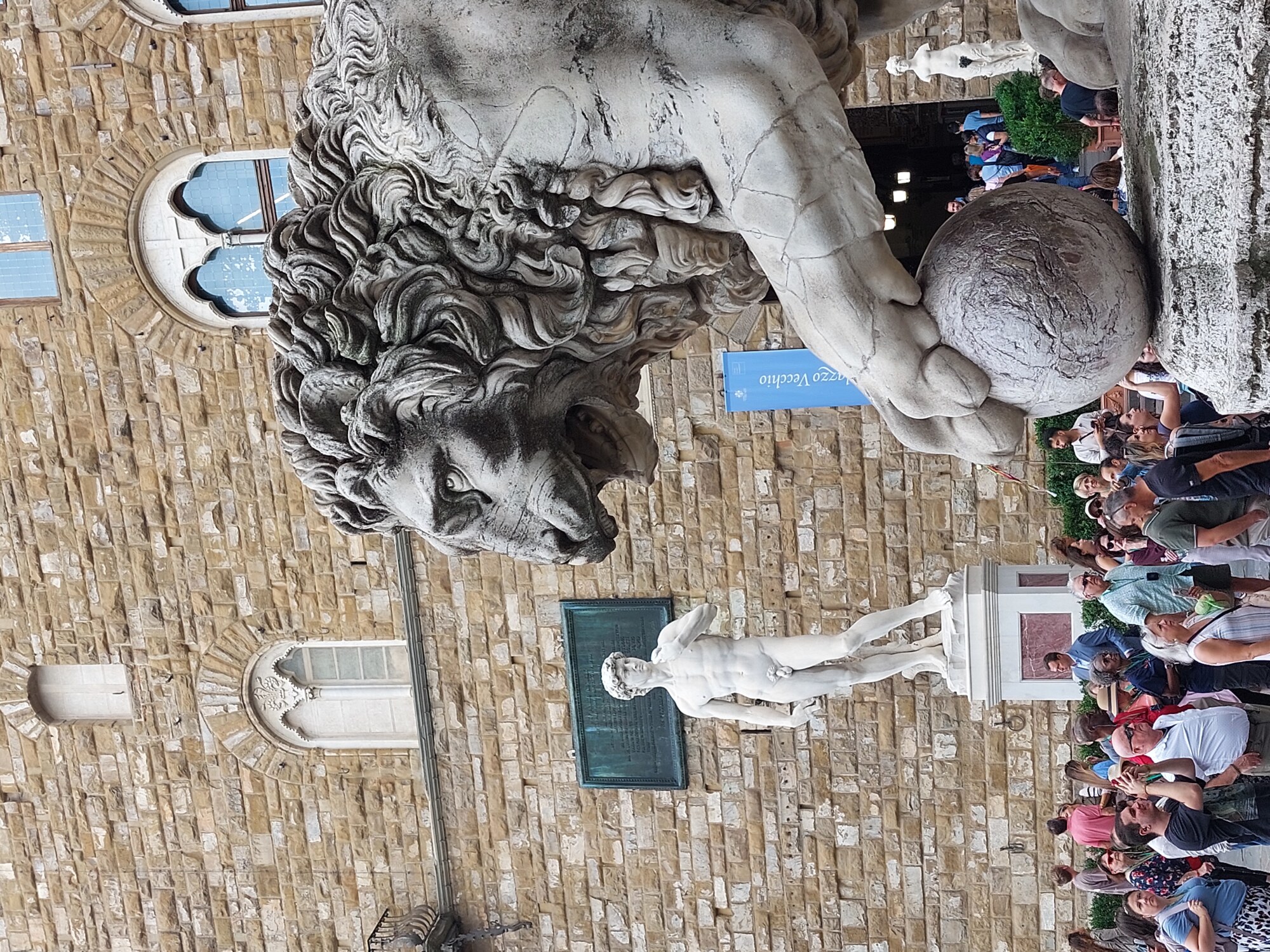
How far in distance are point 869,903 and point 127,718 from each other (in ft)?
16.3

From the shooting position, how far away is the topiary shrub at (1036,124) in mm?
5734

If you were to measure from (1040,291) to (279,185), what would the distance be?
6.44m

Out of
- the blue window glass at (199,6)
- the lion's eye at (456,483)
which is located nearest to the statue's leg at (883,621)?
the lion's eye at (456,483)

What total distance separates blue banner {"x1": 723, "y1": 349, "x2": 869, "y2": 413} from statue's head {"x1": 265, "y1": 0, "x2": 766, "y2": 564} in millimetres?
4667

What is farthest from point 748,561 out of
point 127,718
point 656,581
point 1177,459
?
point 127,718

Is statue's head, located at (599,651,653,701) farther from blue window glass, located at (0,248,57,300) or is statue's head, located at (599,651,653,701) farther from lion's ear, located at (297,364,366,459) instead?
blue window glass, located at (0,248,57,300)

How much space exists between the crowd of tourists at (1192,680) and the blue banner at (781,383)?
7.09 feet

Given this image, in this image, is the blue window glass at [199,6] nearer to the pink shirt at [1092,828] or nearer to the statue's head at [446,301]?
the statue's head at [446,301]

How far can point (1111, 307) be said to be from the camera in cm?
185

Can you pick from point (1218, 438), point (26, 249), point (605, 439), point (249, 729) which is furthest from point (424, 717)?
point (605, 439)

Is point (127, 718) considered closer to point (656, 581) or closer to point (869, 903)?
A: point (656, 581)

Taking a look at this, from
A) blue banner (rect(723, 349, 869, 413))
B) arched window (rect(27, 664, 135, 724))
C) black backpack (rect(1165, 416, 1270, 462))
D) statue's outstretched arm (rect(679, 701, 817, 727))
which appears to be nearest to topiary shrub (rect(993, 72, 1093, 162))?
blue banner (rect(723, 349, 869, 413))

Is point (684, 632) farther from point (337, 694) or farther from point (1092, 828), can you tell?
point (337, 694)

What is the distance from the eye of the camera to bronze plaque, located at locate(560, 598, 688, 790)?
704cm
